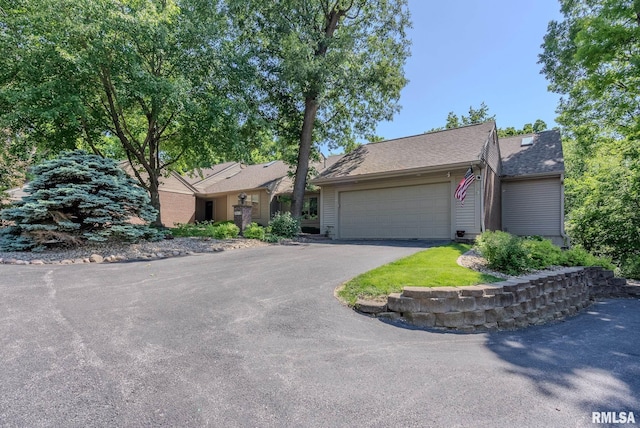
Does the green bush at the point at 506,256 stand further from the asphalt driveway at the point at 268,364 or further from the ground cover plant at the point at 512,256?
the asphalt driveway at the point at 268,364

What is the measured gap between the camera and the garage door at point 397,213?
12312mm

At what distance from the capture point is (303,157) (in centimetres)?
1511

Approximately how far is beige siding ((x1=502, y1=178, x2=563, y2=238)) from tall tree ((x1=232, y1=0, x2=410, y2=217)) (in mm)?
7293

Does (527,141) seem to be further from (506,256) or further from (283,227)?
(283,227)

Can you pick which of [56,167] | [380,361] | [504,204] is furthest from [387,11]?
[380,361]

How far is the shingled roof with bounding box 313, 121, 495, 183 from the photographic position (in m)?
12.2

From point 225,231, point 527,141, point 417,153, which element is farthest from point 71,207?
point 527,141

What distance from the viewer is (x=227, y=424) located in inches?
87.6

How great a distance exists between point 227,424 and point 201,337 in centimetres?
160

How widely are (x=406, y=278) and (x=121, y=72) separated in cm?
1053

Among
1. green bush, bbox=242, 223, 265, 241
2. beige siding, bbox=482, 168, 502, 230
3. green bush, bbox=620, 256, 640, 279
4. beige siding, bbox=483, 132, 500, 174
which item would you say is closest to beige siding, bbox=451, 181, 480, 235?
beige siding, bbox=482, 168, 502, 230

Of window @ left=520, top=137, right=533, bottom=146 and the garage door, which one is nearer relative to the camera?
the garage door

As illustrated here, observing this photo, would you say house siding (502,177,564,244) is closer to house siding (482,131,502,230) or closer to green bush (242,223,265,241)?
house siding (482,131,502,230)

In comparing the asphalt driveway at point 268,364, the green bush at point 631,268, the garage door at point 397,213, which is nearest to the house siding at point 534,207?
the green bush at point 631,268
